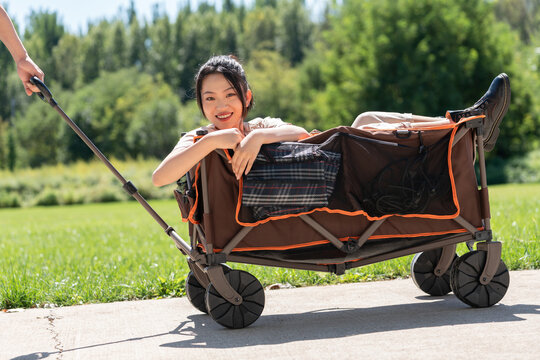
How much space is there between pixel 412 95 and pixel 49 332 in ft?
95.0

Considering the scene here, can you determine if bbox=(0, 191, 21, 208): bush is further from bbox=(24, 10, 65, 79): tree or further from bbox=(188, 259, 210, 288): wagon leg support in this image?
bbox=(24, 10, 65, 79): tree

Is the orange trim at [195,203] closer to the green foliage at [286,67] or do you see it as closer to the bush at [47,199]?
the green foliage at [286,67]

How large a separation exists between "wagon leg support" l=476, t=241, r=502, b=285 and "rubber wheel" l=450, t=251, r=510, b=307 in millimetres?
22

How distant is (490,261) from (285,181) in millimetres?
1172

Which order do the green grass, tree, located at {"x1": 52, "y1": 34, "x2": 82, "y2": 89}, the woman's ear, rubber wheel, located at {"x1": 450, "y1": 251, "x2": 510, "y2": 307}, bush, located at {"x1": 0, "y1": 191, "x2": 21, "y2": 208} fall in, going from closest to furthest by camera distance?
rubber wheel, located at {"x1": 450, "y1": 251, "x2": 510, "y2": 307} → the woman's ear → the green grass → bush, located at {"x1": 0, "y1": 191, "x2": 21, "y2": 208} → tree, located at {"x1": 52, "y1": 34, "x2": 82, "y2": 89}

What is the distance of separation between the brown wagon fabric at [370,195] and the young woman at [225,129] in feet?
0.38

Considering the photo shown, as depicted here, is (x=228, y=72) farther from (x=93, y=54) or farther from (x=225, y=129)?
(x=93, y=54)

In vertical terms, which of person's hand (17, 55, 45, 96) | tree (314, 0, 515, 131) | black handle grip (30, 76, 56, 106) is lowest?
black handle grip (30, 76, 56, 106)

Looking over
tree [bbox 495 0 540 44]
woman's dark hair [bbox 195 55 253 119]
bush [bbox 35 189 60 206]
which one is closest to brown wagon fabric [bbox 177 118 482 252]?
woman's dark hair [bbox 195 55 253 119]

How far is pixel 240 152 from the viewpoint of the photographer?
125 inches

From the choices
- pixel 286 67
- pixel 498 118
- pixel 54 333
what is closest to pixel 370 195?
pixel 498 118

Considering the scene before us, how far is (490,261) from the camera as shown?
11.6ft

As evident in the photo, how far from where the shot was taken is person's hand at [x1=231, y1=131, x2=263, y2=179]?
10.4 ft

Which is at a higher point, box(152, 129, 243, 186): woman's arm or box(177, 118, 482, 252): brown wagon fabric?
box(152, 129, 243, 186): woman's arm
